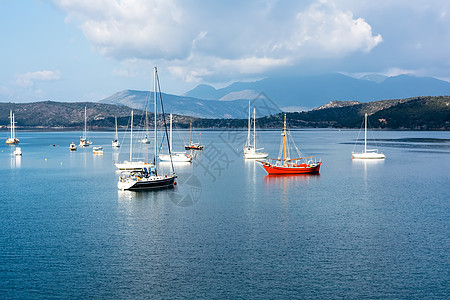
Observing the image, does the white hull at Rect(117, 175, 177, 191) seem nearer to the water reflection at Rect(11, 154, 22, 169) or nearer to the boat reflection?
the boat reflection

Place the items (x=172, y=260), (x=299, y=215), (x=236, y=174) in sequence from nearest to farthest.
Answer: (x=172, y=260), (x=299, y=215), (x=236, y=174)

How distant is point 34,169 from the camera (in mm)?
86375

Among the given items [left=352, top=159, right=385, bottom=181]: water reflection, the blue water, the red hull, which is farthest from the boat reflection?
[left=352, top=159, right=385, bottom=181]: water reflection

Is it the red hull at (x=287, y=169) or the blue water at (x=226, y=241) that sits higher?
the red hull at (x=287, y=169)

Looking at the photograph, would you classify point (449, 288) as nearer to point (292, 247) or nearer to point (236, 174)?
point (292, 247)

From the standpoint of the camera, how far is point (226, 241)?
1383 inches

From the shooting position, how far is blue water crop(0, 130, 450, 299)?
26.9m

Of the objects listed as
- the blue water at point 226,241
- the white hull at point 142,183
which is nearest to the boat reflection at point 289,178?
the blue water at point 226,241

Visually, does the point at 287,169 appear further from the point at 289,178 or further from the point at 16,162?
the point at 16,162

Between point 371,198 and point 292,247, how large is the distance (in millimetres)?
24313

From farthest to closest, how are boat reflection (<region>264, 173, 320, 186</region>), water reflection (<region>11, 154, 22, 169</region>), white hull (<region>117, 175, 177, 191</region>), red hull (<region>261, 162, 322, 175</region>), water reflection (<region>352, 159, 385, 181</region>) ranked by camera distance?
water reflection (<region>11, 154, 22, 169</region>), water reflection (<region>352, 159, 385, 181</region>), red hull (<region>261, 162, 322, 175</region>), boat reflection (<region>264, 173, 320, 186</region>), white hull (<region>117, 175, 177, 191</region>)

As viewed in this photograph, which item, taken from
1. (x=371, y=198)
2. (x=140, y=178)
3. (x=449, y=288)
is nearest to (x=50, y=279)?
(x=449, y=288)

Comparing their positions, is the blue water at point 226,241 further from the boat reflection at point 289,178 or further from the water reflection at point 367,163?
the water reflection at point 367,163

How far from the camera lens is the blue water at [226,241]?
26.9m
